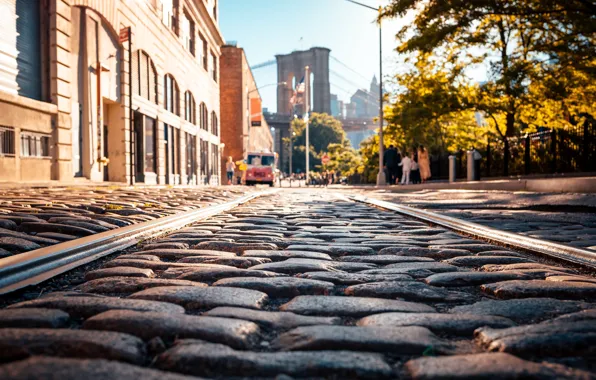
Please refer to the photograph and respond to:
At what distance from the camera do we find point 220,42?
43.5 metres

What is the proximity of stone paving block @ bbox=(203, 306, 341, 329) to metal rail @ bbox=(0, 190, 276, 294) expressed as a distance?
1.00 metres

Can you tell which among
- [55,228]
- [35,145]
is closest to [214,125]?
[35,145]

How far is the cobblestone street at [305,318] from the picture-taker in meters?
1.58

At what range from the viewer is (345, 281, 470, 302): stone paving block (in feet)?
8.44

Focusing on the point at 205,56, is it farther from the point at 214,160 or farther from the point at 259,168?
the point at 259,168

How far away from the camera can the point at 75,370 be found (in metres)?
1.44

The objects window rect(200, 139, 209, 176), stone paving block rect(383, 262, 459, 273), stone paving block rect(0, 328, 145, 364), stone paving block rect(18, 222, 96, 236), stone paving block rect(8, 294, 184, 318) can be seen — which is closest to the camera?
stone paving block rect(0, 328, 145, 364)

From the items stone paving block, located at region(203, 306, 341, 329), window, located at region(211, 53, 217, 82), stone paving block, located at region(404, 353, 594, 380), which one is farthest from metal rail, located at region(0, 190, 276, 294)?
window, located at region(211, 53, 217, 82)

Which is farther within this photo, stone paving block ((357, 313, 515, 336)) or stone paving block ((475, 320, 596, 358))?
stone paving block ((357, 313, 515, 336))

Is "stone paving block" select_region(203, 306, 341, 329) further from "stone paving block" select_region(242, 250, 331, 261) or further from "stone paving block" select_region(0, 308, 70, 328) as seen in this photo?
"stone paving block" select_region(242, 250, 331, 261)

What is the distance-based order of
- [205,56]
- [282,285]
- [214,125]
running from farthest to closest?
[214,125] < [205,56] < [282,285]

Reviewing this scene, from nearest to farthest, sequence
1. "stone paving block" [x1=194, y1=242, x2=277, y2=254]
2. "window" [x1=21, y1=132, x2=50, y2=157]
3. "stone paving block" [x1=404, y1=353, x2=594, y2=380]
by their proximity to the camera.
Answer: "stone paving block" [x1=404, y1=353, x2=594, y2=380] → "stone paving block" [x1=194, y1=242, x2=277, y2=254] → "window" [x1=21, y1=132, x2=50, y2=157]

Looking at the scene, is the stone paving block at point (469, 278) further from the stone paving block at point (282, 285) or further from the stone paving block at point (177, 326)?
the stone paving block at point (177, 326)

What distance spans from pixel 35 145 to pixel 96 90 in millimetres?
4121
